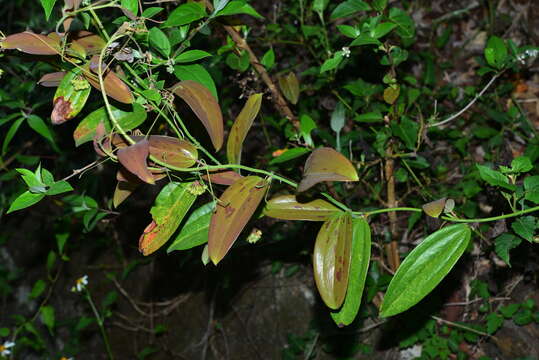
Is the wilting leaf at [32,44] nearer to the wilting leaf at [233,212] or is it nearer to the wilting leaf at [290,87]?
the wilting leaf at [233,212]

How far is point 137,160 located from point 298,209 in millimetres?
329

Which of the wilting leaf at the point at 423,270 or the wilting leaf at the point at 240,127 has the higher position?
the wilting leaf at the point at 240,127

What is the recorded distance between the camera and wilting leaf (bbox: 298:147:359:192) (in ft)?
2.60

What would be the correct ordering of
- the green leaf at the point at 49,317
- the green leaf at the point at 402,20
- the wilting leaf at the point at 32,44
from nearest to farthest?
the wilting leaf at the point at 32,44 < the green leaf at the point at 402,20 < the green leaf at the point at 49,317

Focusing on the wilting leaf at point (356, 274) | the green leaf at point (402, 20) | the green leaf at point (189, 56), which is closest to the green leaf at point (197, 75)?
the green leaf at point (189, 56)

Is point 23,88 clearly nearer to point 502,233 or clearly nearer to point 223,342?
point 223,342

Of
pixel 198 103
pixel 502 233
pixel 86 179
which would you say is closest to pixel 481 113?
pixel 502 233

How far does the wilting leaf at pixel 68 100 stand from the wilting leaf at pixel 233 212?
0.28m

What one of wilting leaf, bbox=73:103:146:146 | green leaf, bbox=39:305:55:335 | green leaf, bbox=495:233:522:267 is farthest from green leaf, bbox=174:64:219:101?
green leaf, bbox=39:305:55:335

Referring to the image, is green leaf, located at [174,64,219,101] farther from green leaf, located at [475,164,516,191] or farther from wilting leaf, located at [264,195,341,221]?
green leaf, located at [475,164,516,191]

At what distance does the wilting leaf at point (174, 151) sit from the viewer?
882 millimetres

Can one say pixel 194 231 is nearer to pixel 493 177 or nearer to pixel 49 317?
pixel 493 177

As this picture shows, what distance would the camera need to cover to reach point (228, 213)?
87cm

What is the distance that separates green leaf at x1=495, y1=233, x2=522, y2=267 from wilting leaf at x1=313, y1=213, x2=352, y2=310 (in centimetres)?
34
